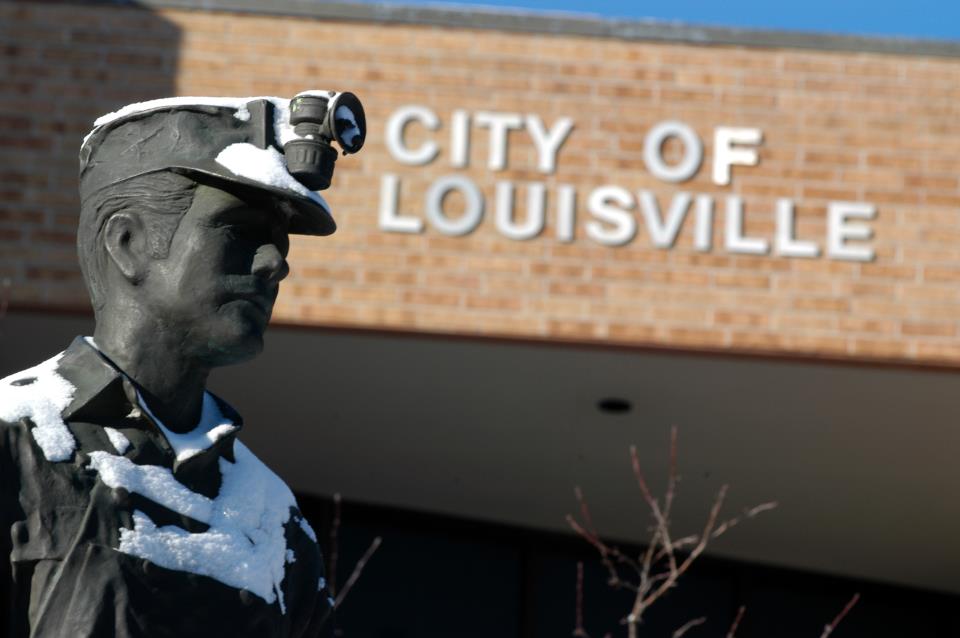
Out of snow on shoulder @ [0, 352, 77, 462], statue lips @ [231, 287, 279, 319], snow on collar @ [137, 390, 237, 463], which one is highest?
statue lips @ [231, 287, 279, 319]

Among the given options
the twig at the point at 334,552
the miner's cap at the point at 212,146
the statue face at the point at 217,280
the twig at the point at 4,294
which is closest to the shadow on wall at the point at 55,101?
the twig at the point at 4,294

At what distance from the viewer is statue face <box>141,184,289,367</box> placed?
12.0 ft

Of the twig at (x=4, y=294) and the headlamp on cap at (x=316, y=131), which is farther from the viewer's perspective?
the twig at (x=4, y=294)

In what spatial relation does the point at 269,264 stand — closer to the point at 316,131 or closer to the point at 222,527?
the point at 316,131

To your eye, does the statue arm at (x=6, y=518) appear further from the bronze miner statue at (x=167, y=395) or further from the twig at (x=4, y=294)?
the twig at (x=4, y=294)

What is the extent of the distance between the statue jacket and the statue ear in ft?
0.49

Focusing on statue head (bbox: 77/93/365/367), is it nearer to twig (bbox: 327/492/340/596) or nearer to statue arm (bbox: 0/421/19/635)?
statue arm (bbox: 0/421/19/635)

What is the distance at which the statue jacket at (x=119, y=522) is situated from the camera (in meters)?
3.44

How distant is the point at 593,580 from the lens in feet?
53.4

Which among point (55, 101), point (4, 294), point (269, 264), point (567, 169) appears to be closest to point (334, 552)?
point (4, 294)

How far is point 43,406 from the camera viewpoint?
3.57 m

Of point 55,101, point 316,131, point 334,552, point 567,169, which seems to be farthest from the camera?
point 567,169

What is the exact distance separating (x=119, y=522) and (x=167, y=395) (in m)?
0.29

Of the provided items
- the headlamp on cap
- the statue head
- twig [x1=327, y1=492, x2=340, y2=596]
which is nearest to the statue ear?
the statue head
